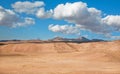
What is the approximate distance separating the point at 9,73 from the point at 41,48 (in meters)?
76.7

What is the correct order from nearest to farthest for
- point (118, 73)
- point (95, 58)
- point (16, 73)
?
point (16, 73), point (118, 73), point (95, 58)

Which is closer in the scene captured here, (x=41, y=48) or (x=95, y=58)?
(x=95, y=58)

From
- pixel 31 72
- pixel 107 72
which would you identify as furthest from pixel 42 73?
pixel 107 72

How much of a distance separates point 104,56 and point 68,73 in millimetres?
27907

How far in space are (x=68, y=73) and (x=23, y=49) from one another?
247 ft

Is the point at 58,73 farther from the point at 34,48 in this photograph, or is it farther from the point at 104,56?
the point at 34,48

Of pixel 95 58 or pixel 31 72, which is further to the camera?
pixel 95 58

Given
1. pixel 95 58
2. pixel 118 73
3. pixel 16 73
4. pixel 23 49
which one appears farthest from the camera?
pixel 23 49

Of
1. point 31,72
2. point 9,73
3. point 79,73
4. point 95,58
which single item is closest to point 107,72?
point 79,73

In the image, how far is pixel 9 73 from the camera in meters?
34.7

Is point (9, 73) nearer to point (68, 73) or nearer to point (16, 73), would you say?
point (16, 73)

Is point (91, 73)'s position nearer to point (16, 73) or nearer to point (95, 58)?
point (16, 73)

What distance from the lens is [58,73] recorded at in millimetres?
35219

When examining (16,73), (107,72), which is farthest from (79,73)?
(16,73)
